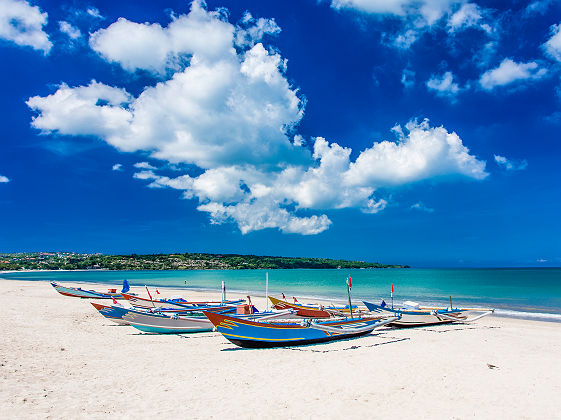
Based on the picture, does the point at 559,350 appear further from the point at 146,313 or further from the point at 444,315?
the point at 146,313

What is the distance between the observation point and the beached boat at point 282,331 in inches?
583

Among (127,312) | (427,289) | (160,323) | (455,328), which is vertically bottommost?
(427,289)

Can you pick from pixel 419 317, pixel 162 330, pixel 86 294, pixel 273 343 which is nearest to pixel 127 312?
pixel 162 330

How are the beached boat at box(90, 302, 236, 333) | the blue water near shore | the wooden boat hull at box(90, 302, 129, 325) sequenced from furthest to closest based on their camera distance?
the blue water near shore, the wooden boat hull at box(90, 302, 129, 325), the beached boat at box(90, 302, 236, 333)

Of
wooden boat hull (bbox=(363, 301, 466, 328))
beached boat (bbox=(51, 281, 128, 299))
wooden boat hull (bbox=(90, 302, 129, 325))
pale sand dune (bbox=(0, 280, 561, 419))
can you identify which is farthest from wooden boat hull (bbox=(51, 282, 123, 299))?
wooden boat hull (bbox=(363, 301, 466, 328))

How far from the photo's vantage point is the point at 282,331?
15656 millimetres

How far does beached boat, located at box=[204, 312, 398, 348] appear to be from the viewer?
14.8 m

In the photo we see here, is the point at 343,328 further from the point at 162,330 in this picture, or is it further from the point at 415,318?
the point at 162,330

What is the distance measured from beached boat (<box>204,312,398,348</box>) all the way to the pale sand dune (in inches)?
18.5

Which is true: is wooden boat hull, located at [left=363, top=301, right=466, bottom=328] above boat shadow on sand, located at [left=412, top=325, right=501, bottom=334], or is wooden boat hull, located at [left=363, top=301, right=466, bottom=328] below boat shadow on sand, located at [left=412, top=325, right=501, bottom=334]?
above

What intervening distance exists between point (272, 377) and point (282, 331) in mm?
4515

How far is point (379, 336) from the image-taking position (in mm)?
18562

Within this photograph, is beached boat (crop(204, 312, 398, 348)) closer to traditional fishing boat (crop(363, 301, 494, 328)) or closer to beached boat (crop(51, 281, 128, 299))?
traditional fishing boat (crop(363, 301, 494, 328))

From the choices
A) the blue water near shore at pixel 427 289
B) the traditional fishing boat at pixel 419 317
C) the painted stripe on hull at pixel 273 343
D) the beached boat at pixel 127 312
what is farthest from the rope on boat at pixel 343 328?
the blue water near shore at pixel 427 289
